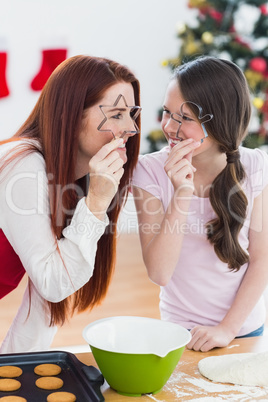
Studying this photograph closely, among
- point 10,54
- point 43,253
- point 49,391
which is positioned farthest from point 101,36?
point 49,391

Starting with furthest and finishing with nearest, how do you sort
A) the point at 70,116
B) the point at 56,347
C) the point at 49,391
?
the point at 56,347 → the point at 70,116 → the point at 49,391

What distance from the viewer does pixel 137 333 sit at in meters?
1.16

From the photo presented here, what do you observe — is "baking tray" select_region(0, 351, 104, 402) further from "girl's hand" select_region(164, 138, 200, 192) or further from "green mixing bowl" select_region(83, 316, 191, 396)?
"girl's hand" select_region(164, 138, 200, 192)

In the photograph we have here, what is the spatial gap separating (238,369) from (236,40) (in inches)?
129

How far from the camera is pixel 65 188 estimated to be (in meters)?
1.37

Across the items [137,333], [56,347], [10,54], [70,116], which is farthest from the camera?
[10,54]

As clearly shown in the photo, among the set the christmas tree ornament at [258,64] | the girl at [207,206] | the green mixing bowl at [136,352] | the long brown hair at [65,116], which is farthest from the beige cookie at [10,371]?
the christmas tree ornament at [258,64]

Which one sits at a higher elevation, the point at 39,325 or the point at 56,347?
the point at 39,325

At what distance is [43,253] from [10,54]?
142 inches

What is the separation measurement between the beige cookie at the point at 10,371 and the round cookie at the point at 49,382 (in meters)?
0.05

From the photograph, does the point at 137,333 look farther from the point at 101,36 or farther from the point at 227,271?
the point at 101,36

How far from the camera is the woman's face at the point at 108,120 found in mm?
1373

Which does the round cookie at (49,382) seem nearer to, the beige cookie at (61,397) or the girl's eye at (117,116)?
the beige cookie at (61,397)

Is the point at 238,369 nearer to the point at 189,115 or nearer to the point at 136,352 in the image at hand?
the point at 136,352
